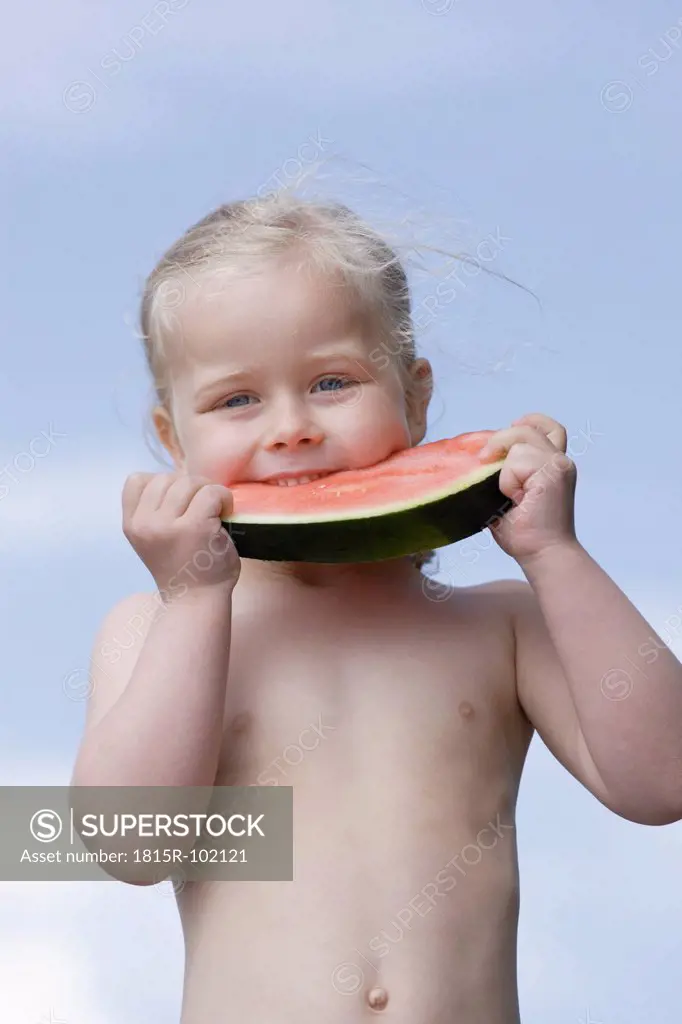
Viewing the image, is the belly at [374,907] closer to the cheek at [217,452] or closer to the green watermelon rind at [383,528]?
the green watermelon rind at [383,528]

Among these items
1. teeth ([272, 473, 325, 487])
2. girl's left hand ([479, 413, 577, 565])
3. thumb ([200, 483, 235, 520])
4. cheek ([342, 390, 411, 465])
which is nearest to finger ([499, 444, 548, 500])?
girl's left hand ([479, 413, 577, 565])

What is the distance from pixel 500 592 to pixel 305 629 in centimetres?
52

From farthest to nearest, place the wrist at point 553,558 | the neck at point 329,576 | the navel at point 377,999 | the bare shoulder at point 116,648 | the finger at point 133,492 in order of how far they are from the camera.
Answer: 1. the neck at point 329,576
2. the bare shoulder at point 116,648
3. the finger at point 133,492
4. the wrist at point 553,558
5. the navel at point 377,999

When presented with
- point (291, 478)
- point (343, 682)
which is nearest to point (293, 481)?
point (291, 478)

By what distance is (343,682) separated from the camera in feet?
9.48

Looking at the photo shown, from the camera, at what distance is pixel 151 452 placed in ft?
11.4

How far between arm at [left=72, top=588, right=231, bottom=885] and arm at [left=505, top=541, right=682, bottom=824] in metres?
0.70

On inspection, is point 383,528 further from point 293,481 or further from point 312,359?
point 312,359

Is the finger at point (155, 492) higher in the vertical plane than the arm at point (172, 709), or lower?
higher

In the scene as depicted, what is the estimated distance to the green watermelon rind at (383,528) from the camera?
2.73 m

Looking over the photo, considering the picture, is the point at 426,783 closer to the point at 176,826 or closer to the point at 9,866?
the point at 176,826

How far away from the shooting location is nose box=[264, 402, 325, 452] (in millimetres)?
2889

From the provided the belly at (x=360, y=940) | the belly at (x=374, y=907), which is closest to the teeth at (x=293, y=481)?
the belly at (x=374, y=907)

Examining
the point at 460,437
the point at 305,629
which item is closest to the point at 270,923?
the point at 305,629
